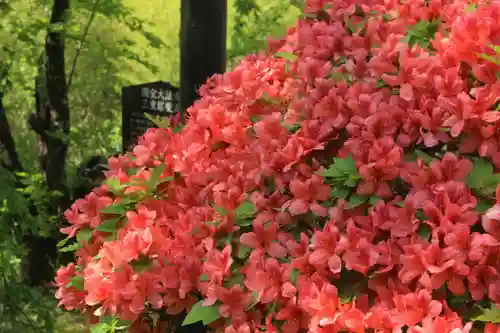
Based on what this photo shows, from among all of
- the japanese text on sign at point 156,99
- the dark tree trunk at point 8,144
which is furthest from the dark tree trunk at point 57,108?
the japanese text on sign at point 156,99

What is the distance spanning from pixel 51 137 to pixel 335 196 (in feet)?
23.8

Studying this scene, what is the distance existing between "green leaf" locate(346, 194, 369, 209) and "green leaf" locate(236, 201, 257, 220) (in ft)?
1.04

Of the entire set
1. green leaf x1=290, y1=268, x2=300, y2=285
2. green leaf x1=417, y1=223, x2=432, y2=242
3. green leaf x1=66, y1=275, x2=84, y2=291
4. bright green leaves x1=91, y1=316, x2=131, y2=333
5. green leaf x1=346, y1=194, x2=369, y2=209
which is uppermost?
green leaf x1=346, y1=194, x2=369, y2=209

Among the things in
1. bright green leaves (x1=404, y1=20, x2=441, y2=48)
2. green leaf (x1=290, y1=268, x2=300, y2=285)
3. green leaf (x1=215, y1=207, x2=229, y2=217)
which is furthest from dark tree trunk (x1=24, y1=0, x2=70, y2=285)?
green leaf (x1=290, y1=268, x2=300, y2=285)

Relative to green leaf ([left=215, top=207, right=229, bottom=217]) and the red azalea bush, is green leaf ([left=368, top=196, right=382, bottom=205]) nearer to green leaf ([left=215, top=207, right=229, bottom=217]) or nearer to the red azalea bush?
the red azalea bush

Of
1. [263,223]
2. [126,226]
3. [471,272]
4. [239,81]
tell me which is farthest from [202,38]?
[471,272]

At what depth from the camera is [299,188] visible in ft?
6.42

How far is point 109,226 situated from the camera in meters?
2.45

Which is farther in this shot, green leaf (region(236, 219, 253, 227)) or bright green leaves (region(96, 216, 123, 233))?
bright green leaves (region(96, 216, 123, 233))

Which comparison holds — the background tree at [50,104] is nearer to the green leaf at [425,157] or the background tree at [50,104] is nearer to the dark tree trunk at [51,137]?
the dark tree trunk at [51,137]

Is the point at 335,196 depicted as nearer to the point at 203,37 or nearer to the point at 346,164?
the point at 346,164

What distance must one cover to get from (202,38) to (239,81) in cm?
171

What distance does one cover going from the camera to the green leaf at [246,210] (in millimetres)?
2068

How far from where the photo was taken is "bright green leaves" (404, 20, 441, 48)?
7.06ft
